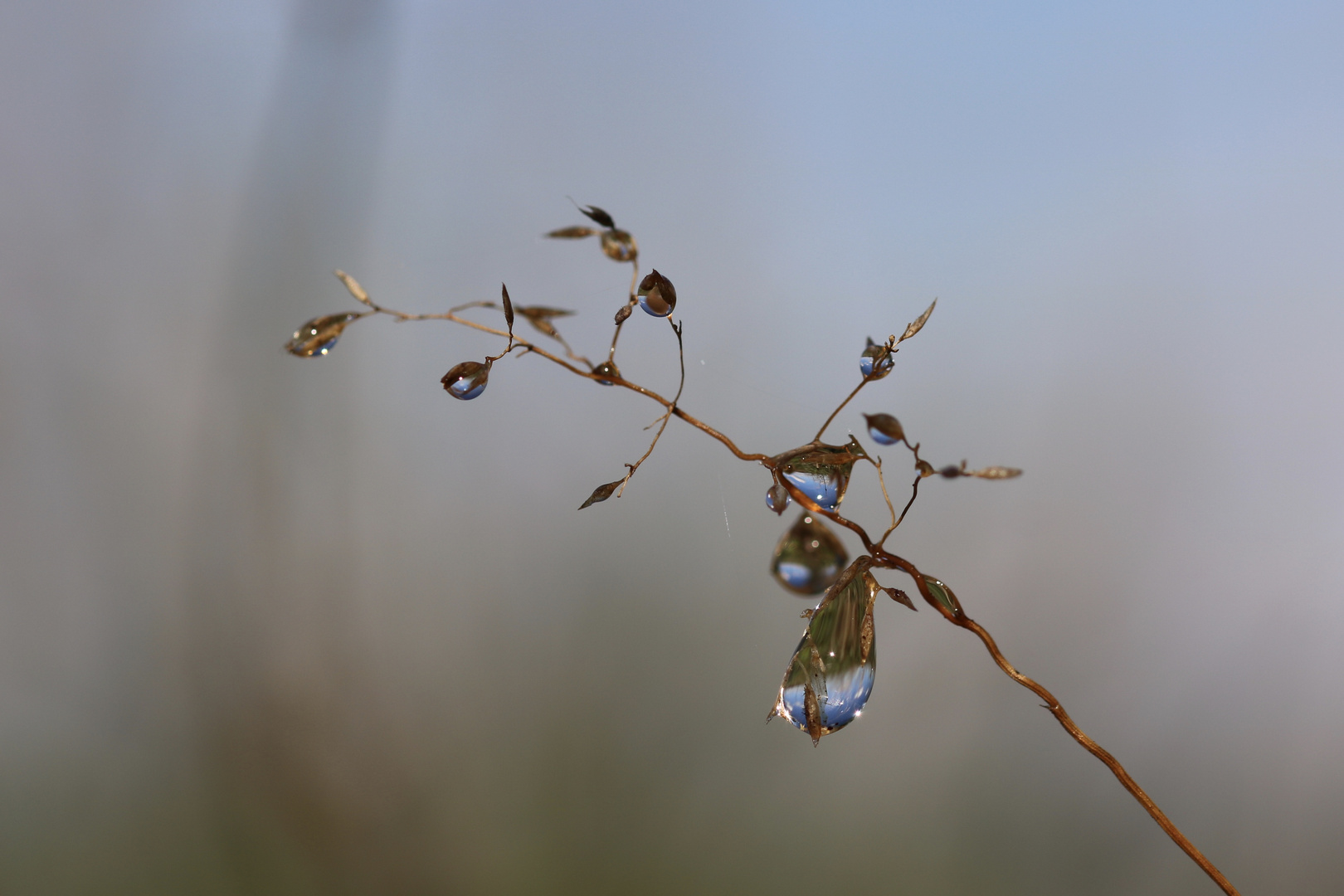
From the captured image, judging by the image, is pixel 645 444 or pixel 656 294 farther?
pixel 645 444

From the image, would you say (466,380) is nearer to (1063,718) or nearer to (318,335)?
(318,335)

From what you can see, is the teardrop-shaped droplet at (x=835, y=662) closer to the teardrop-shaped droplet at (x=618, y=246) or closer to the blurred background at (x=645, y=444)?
the teardrop-shaped droplet at (x=618, y=246)

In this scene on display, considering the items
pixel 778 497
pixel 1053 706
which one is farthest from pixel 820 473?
pixel 1053 706

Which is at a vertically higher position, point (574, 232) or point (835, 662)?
point (574, 232)

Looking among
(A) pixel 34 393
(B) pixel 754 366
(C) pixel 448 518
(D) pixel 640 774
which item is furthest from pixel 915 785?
(A) pixel 34 393

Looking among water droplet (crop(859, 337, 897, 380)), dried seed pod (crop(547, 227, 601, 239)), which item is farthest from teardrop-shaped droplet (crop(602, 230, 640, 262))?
water droplet (crop(859, 337, 897, 380))

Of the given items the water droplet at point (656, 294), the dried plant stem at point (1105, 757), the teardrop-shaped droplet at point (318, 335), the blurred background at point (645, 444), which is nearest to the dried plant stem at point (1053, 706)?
the dried plant stem at point (1105, 757)

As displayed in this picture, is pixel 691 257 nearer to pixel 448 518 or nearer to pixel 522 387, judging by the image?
pixel 522 387
